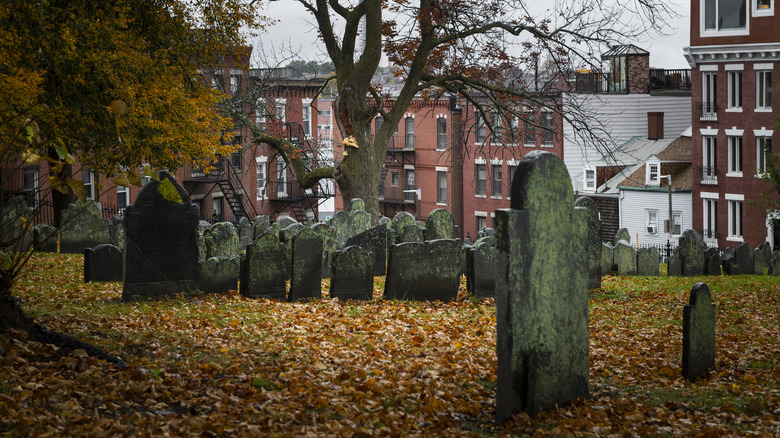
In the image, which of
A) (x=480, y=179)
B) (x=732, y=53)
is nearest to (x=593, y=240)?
(x=732, y=53)

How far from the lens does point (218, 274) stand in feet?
46.6

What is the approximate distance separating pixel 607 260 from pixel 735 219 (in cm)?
2168

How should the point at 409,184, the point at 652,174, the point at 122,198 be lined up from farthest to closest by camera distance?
the point at 409,184 → the point at 652,174 → the point at 122,198

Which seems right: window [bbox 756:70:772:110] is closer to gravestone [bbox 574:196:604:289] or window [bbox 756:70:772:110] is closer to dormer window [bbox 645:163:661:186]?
dormer window [bbox 645:163:661:186]

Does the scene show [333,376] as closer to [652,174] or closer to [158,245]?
[158,245]

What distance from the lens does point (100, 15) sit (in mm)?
13172

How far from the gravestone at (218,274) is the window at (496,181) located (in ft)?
121

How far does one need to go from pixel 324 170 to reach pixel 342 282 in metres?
11.6

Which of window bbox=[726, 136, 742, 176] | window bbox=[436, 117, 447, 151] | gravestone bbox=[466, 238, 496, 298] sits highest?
window bbox=[436, 117, 447, 151]

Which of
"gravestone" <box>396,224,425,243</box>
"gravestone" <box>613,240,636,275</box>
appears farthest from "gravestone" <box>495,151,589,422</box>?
"gravestone" <box>613,240,636,275</box>

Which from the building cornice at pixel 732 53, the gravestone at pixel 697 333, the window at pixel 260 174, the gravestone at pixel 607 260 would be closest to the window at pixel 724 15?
the building cornice at pixel 732 53

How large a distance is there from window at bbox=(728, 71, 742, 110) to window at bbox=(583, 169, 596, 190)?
8.90m

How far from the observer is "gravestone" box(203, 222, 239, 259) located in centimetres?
1570

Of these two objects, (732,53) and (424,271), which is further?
(732,53)
